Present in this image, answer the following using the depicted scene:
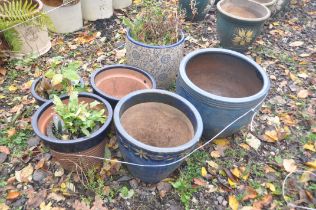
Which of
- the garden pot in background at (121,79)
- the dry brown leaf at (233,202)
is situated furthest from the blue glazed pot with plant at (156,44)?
the dry brown leaf at (233,202)

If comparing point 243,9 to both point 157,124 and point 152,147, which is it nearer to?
point 157,124

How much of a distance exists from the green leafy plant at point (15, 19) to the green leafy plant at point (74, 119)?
1373 millimetres

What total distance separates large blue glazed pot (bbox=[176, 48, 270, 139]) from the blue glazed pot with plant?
0.22 meters

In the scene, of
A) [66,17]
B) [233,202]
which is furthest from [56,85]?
[233,202]

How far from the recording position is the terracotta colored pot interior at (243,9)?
3.75m

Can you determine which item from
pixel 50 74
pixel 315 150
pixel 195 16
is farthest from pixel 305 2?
pixel 50 74

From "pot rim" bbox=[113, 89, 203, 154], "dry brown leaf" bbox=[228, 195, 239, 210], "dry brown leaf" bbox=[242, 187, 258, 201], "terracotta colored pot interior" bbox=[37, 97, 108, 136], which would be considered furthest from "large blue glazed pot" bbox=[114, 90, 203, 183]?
"dry brown leaf" bbox=[242, 187, 258, 201]

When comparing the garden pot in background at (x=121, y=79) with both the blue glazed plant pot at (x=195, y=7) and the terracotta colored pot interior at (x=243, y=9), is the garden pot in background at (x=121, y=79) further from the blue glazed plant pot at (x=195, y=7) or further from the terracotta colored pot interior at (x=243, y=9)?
the terracotta colored pot interior at (x=243, y=9)

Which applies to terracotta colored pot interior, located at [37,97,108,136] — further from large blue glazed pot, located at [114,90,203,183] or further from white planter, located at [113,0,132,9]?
white planter, located at [113,0,132,9]

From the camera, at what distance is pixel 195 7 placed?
4.08m

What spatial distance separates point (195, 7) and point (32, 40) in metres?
2.18

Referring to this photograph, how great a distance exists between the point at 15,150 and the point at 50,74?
2.33 feet

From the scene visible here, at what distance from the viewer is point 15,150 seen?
247cm

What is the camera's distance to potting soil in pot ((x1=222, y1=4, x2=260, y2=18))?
380cm
